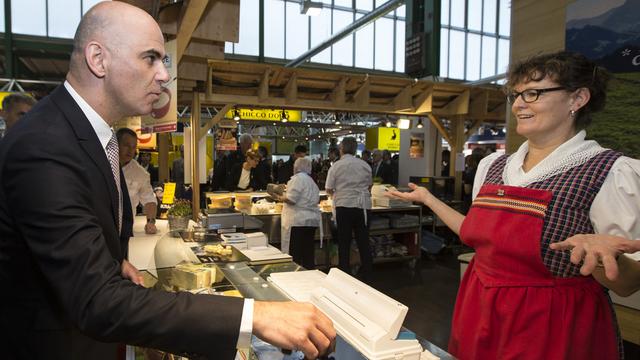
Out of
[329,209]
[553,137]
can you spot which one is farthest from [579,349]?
[329,209]

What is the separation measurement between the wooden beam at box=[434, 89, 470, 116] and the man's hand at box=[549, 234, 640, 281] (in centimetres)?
786

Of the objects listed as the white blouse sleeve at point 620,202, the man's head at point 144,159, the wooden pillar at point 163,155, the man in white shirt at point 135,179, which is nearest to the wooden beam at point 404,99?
the wooden pillar at point 163,155

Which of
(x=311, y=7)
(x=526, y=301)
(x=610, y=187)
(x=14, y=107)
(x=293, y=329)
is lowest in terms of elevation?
(x=526, y=301)

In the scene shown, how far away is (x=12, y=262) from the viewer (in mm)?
927

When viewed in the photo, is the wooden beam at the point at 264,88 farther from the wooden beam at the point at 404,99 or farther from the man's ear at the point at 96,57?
the man's ear at the point at 96,57

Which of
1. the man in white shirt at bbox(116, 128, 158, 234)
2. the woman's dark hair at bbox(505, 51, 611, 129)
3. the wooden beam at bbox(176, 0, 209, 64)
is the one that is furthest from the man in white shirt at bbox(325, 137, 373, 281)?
the woman's dark hair at bbox(505, 51, 611, 129)

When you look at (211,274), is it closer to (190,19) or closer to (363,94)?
(190,19)

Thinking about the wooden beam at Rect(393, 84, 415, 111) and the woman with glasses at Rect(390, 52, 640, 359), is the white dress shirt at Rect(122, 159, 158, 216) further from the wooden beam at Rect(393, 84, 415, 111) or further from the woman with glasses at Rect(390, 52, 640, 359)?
the wooden beam at Rect(393, 84, 415, 111)

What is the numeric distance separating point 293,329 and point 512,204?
1.06 m

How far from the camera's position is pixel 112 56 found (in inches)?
41.2

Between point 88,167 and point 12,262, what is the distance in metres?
0.28

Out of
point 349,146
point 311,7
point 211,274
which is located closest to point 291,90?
point 349,146

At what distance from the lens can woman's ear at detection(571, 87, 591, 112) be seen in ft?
5.10

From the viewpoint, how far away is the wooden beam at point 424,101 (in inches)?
309
